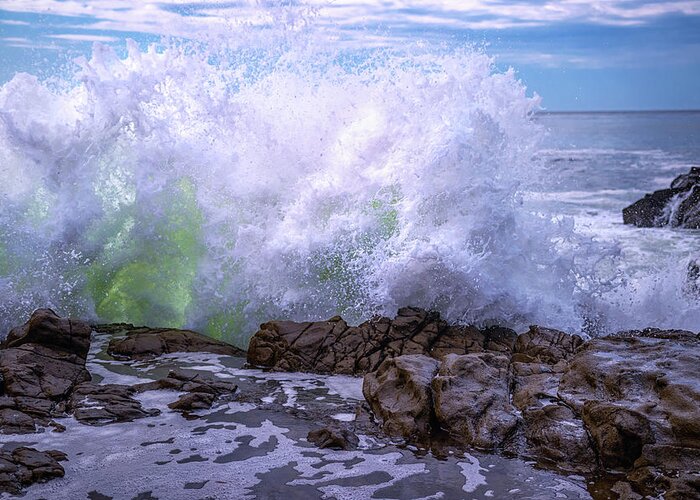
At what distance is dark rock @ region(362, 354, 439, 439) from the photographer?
16.0ft

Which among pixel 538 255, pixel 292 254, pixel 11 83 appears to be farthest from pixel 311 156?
pixel 11 83

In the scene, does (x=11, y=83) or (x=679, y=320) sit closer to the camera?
(x=679, y=320)

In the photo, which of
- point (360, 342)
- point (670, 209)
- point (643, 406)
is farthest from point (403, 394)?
point (670, 209)

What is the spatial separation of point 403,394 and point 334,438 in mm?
666

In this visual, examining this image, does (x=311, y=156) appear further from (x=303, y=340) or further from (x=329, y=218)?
(x=303, y=340)

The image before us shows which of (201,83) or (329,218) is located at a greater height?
(201,83)

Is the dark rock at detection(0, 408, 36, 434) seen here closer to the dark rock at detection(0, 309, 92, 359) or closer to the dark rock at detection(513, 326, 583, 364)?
the dark rock at detection(0, 309, 92, 359)

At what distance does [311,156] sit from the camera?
867 centimetres

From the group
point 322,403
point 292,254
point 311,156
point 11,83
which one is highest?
point 11,83

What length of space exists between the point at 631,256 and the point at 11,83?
28.3 feet

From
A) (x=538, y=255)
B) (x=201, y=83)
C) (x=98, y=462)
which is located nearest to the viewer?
(x=98, y=462)

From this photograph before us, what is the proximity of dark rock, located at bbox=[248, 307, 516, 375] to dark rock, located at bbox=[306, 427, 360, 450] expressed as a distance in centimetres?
136

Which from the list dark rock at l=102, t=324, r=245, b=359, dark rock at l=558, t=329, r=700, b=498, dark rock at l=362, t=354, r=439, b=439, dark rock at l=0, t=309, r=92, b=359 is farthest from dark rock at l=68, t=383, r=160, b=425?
dark rock at l=558, t=329, r=700, b=498

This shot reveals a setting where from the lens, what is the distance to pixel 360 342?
6375mm
